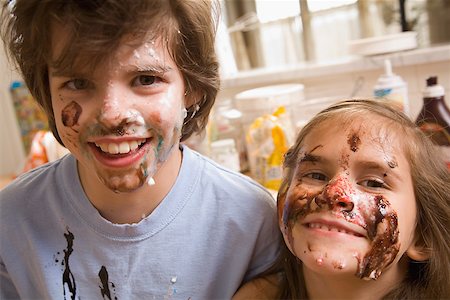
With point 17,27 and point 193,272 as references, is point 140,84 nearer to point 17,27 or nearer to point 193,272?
point 17,27

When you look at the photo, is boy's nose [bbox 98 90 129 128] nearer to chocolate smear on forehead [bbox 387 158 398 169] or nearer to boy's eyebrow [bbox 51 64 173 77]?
boy's eyebrow [bbox 51 64 173 77]

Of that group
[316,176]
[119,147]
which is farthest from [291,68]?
[119,147]

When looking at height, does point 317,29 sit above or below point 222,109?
above

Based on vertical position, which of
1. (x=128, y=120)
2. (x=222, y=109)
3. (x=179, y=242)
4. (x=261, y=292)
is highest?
(x=128, y=120)

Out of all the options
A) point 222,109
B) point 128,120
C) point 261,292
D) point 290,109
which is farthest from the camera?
point 222,109

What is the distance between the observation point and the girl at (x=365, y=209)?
786 millimetres

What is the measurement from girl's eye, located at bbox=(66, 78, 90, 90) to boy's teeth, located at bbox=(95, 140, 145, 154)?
0.32ft

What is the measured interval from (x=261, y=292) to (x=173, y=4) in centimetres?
55

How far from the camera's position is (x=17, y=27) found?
88cm

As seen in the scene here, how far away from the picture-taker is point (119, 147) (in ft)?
2.68

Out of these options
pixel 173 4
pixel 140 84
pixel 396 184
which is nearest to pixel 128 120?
pixel 140 84

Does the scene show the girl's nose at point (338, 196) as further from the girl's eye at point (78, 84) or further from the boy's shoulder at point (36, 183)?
the boy's shoulder at point (36, 183)

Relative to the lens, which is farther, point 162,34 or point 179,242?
point 179,242

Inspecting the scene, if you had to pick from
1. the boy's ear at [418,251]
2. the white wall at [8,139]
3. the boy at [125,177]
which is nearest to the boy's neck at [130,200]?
the boy at [125,177]
